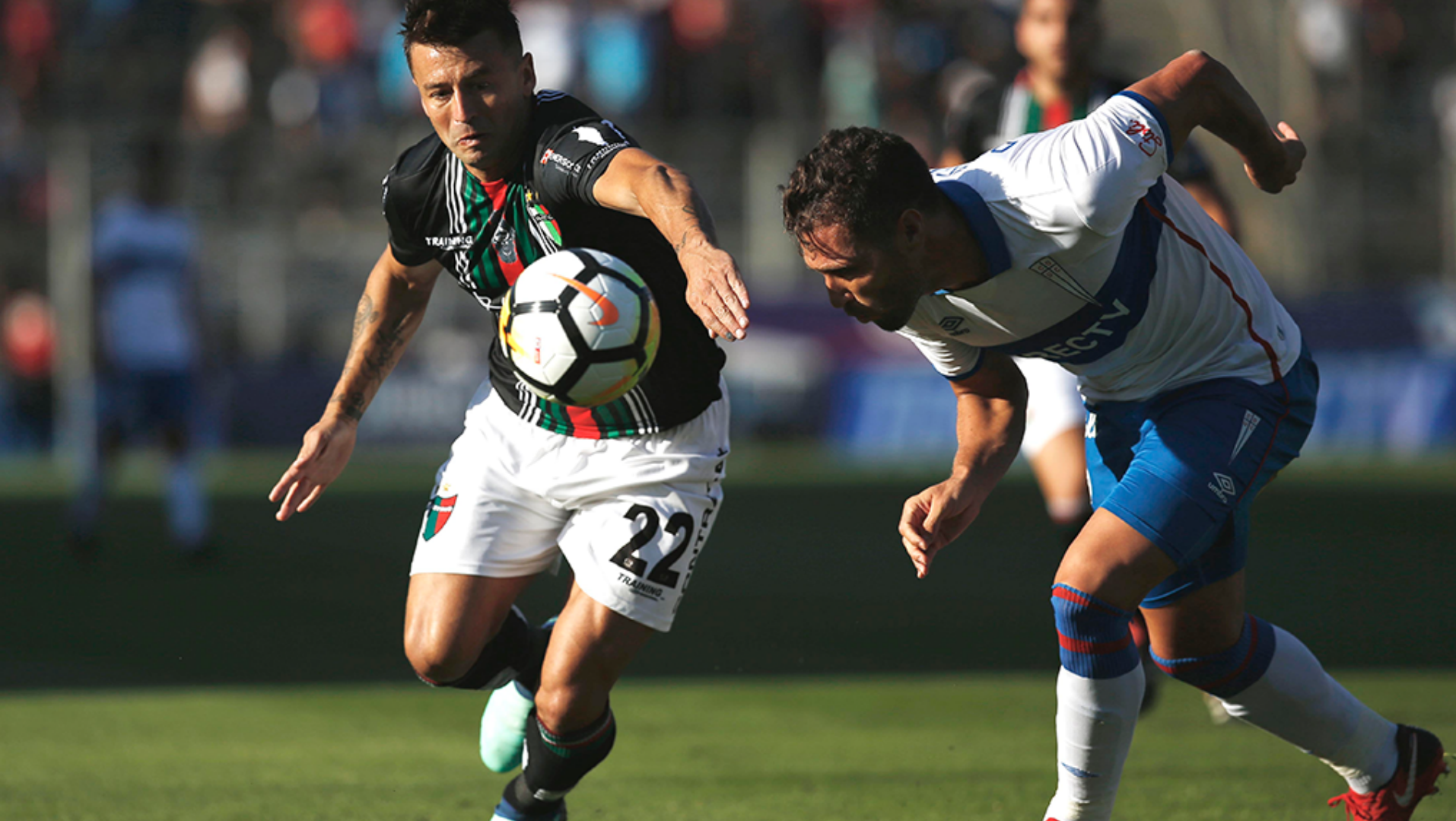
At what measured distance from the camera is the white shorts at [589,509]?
4.62 m

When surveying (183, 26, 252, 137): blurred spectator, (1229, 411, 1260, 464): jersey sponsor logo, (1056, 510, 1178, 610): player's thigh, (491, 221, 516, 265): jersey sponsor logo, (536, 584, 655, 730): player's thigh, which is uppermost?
(491, 221, 516, 265): jersey sponsor logo

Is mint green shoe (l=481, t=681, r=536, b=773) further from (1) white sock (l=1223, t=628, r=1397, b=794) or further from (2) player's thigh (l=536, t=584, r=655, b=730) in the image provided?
(1) white sock (l=1223, t=628, r=1397, b=794)

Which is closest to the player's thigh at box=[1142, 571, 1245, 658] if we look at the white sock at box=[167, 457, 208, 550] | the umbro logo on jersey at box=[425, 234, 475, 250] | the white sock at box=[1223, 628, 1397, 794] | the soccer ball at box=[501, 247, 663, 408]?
the white sock at box=[1223, 628, 1397, 794]

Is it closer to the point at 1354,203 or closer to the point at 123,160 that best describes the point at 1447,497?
the point at 1354,203

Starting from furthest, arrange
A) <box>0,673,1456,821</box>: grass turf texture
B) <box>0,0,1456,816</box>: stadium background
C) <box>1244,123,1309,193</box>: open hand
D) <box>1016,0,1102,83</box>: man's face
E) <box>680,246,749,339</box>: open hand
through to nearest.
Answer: <box>0,0,1456,816</box>: stadium background, <box>1016,0,1102,83</box>: man's face, <box>0,673,1456,821</box>: grass turf texture, <box>1244,123,1309,193</box>: open hand, <box>680,246,749,339</box>: open hand

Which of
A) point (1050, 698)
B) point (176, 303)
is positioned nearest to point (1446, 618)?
point (1050, 698)

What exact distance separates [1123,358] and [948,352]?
0.45 meters

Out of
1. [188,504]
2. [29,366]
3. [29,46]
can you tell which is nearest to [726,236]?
[29,366]

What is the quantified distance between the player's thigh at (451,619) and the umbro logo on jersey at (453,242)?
0.93 m

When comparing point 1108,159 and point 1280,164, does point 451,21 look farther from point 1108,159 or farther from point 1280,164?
point 1280,164

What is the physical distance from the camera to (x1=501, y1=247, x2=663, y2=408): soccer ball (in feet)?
14.1

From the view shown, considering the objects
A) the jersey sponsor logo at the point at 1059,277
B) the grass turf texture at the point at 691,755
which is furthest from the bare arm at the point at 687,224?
the grass turf texture at the point at 691,755

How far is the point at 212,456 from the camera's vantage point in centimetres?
1747

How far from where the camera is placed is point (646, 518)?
4.65m
